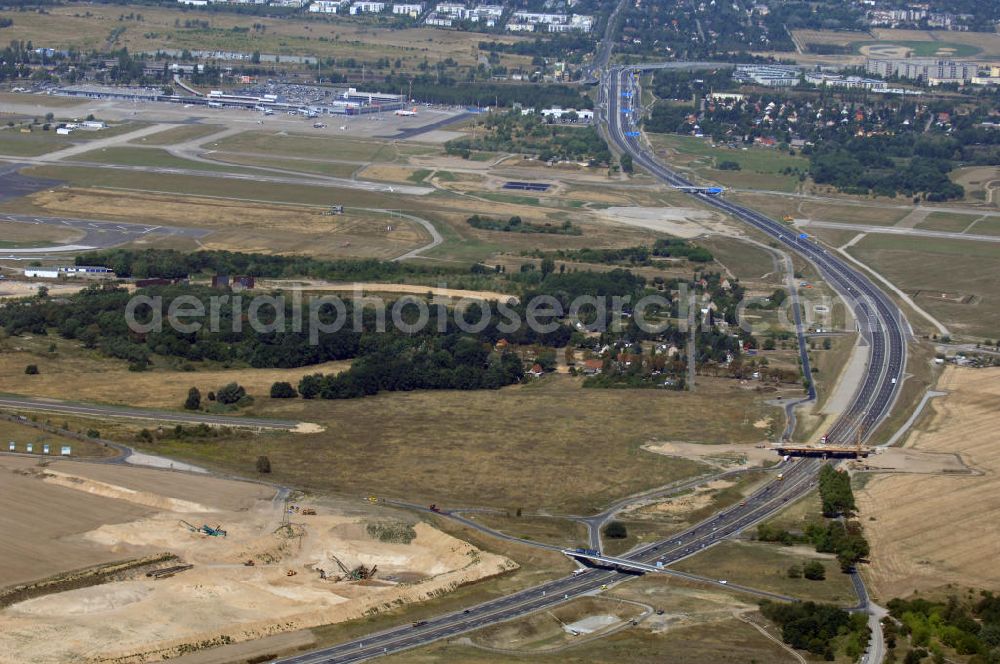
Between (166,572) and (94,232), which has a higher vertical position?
(94,232)

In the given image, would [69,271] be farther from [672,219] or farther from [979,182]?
[979,182]

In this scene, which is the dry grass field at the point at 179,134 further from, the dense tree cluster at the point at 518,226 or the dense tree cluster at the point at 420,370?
the dense tree cluster at the point at 420,370

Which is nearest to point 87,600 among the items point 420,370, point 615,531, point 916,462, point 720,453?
point 615,531

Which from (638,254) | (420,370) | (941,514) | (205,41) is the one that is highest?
(205,41)

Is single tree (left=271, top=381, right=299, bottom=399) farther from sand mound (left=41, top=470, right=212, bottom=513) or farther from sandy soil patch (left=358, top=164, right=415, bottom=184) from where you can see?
sandy soil patch (left=358, top=164, right=415, bottom=184)

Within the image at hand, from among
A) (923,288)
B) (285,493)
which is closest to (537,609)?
(285,493)

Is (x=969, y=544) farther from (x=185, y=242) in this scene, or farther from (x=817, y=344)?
(x=185, y=242)

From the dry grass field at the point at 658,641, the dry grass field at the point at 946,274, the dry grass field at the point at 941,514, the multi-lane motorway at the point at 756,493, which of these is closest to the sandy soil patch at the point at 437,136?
the multi-lane motorway at the point at 756,493
